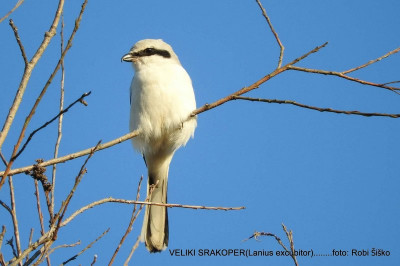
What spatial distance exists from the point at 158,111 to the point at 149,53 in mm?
770

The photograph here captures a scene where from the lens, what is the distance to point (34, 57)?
174cm

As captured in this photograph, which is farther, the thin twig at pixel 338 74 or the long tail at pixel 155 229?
the long tail at pixel 155 229

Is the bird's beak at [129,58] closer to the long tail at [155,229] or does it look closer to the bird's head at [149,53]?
the bird's head at [149,53]

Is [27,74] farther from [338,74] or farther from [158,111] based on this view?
[158,111]

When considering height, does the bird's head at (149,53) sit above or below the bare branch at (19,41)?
above

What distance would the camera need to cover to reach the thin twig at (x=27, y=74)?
162cm

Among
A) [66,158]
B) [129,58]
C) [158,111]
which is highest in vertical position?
[129,58]

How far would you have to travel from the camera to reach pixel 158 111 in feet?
12.4

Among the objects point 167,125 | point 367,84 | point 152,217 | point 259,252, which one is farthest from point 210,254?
point 367,84

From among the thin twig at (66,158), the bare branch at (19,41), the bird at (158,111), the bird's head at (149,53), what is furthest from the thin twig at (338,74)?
the bird's head at (149,53)

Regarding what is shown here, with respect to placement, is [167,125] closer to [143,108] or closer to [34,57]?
[143,108]

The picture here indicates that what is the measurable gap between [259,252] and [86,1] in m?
2.16

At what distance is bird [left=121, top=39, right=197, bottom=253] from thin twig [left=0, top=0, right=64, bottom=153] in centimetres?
197

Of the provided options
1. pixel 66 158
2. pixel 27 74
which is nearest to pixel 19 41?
pixel 27 74
